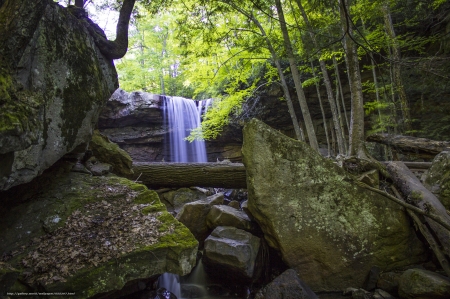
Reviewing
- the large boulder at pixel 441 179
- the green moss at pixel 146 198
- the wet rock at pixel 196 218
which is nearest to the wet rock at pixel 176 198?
the wet rock at pixel 196 218

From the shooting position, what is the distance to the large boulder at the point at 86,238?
2.42 metres

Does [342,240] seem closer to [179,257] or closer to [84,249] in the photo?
[179,257]

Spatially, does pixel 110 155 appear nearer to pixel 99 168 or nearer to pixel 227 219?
pixel 99 168

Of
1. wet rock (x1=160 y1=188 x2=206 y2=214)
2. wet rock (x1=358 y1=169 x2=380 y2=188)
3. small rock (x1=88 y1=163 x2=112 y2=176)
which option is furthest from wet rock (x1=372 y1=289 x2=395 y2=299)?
wet rock (x1=160 y1=188 x2=206 y2=214)

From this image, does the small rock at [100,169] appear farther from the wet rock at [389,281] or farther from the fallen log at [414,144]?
the fallen log at [414,144]

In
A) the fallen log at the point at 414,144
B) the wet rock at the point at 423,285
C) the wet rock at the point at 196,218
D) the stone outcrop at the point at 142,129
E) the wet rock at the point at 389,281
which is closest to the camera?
the wet rock at the point at 423,285

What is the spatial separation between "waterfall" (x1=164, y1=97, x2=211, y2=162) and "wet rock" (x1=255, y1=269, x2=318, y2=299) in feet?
41.4

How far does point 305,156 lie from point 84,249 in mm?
3480

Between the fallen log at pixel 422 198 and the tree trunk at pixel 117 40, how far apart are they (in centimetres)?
545

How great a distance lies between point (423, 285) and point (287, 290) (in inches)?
65.1

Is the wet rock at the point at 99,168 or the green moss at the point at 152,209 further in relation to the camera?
the wet rock at the point at 99,168

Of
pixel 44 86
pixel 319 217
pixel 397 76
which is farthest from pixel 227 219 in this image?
pixel 397 76

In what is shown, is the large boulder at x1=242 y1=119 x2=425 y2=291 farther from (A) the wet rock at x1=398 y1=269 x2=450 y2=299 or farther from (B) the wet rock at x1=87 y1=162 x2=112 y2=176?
(B) the wet rock at x1=87 y1=162 x2=112 y2=176

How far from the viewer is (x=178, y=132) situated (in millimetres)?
15930
